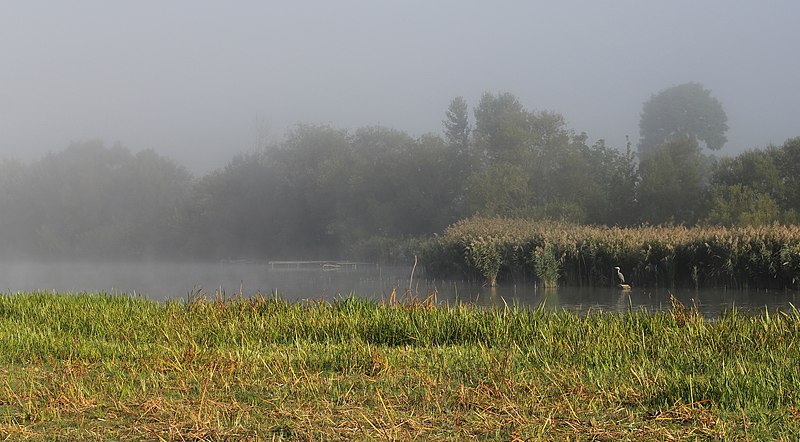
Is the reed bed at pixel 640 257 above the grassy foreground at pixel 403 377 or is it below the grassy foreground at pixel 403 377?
above

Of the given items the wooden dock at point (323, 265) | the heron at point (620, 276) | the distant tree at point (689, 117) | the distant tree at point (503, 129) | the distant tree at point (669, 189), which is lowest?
the wooden dock at point (323, 265)

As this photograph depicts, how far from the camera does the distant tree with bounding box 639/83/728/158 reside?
305ft

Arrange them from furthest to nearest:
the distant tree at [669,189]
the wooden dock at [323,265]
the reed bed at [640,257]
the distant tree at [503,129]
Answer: the distant tree at [503,129] < the distant tree at [669,189] < the wooden dock at [323,265] < the reed bed at [640,257]

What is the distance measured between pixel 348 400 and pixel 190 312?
651 centimetres

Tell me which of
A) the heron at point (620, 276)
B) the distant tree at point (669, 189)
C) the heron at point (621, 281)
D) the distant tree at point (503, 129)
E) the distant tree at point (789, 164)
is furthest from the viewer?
the distant tree at point (503, 129)

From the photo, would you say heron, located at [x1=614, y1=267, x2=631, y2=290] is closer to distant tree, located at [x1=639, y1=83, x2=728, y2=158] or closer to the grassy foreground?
Result: the grassy foreground

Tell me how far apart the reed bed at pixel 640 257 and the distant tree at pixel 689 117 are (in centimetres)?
6823

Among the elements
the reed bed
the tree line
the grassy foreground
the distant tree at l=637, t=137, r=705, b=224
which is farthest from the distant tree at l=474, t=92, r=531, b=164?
the grassy foreground

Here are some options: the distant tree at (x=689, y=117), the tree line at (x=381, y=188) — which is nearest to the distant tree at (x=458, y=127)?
the tree line at (x=381, y=188)

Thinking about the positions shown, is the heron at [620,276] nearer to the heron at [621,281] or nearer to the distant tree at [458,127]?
the heron at [621,281]

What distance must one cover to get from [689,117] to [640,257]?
75.0m

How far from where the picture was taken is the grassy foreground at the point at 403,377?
17.2 feet

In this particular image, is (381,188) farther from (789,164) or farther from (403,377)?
(403,377)

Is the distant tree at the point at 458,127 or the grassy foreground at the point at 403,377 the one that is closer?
the grassy foreground at the point at 403,377
